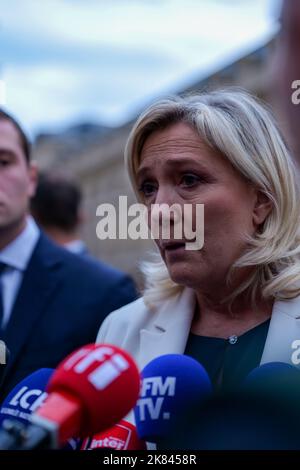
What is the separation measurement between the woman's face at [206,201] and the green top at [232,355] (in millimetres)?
166

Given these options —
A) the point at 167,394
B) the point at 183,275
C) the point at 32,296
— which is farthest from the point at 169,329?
the point at 32,296

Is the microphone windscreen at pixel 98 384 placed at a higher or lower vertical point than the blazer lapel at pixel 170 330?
lower

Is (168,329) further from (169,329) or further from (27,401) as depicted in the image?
(27,401)

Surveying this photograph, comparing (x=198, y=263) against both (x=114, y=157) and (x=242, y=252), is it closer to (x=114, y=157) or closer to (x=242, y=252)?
(x=242, y=252)

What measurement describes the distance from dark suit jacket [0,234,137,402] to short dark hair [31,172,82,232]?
134 cm

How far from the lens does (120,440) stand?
6.23ft

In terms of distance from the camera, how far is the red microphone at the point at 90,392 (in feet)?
4.42

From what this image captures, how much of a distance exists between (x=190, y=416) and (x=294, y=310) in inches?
39.1

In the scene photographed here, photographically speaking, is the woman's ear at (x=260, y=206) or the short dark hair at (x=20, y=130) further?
the short dark hair at (x=20, y=130)

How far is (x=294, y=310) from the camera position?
86.0 inches

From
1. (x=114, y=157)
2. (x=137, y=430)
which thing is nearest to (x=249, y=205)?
(x=137, y=430)

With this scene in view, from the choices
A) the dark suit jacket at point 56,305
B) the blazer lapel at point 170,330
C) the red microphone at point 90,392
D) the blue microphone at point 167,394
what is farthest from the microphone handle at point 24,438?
the dark suit jacket at point 56,305

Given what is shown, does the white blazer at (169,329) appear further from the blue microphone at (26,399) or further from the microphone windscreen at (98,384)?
the microphone windscreen at (98,384)
